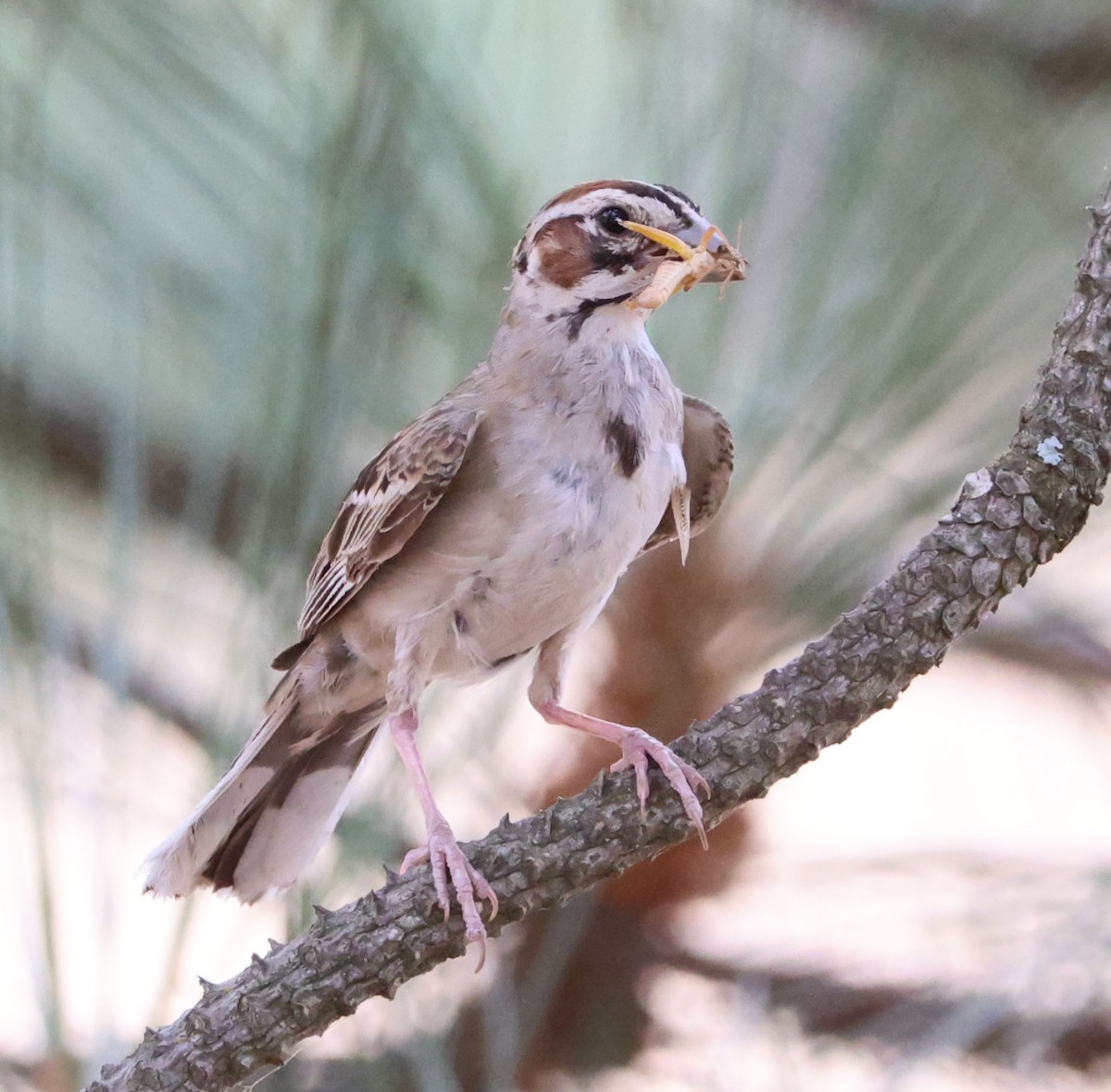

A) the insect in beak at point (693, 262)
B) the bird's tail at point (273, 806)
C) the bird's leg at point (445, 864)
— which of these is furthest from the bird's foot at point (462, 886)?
the insect in beak at point (693, 262)

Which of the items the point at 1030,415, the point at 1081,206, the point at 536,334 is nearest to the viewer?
the point at 1030,415

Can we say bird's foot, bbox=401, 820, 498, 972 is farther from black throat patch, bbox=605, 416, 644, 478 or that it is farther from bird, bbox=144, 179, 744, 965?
black throat patch, bbox=605, 416, 644, 478

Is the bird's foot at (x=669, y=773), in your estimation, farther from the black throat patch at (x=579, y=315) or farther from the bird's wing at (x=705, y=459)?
the black throat patch at (x=579, y=315)

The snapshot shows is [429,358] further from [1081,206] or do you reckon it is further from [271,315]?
[1081,206]

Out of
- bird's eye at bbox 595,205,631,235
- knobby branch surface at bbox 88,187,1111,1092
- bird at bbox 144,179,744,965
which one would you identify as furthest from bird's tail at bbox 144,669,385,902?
bird's eye at bbox 595,205,631,235

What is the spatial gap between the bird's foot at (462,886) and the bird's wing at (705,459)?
0.24 metres

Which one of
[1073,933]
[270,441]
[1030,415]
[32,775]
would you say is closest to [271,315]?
[270,441]

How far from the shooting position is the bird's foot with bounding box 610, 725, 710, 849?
0.68 meters

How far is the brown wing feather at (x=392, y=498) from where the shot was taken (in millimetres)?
838

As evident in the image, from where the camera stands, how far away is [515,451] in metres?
0.86

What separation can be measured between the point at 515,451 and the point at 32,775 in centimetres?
32

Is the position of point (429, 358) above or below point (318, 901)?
above

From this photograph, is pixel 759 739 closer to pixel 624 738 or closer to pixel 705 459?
pixel 624 738

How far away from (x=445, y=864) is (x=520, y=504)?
231 mm
